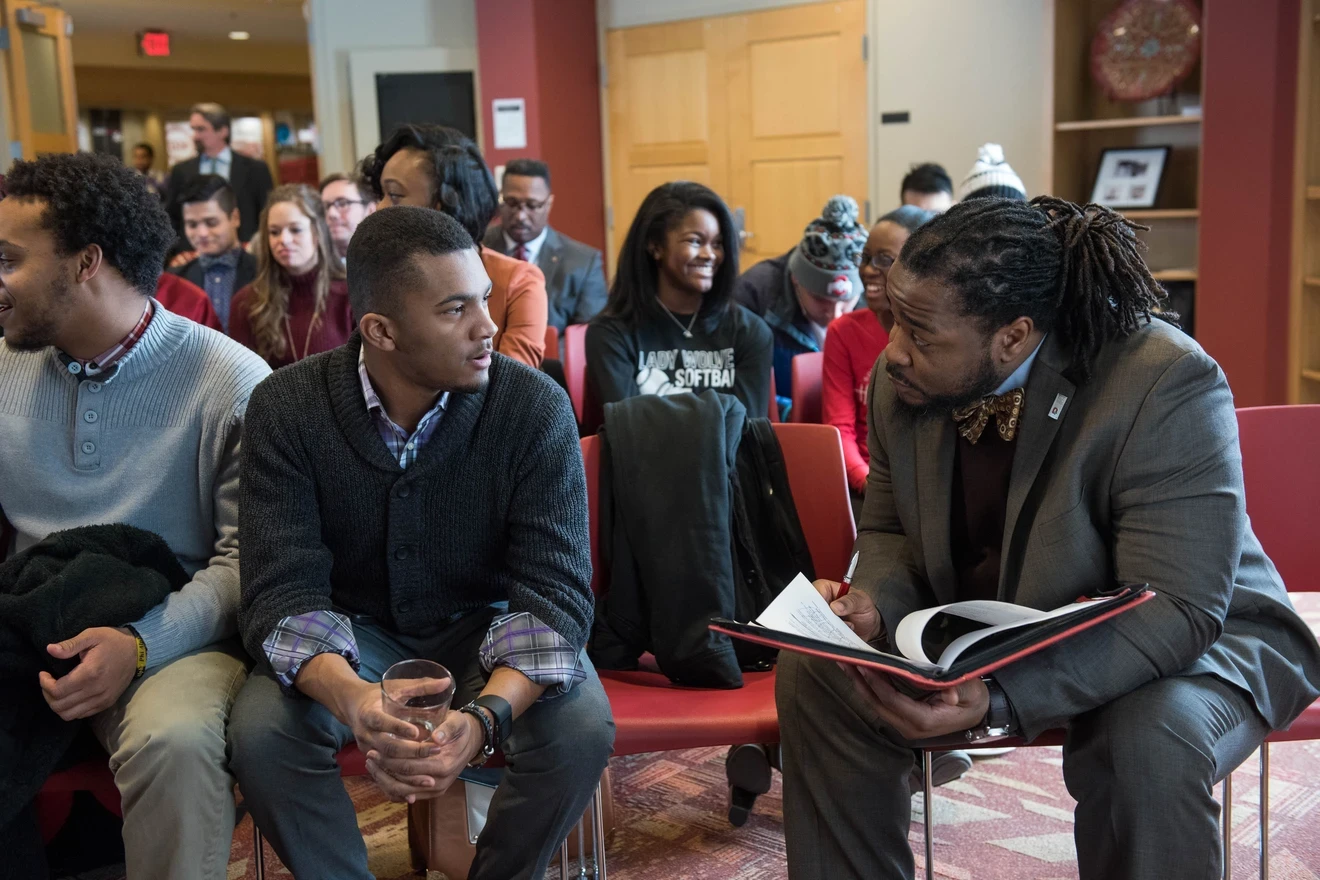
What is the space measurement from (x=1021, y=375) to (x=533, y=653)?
85 centimetres

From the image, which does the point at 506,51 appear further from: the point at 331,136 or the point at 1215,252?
the point at 1215,252

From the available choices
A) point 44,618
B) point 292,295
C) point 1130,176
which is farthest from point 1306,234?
point 44,618

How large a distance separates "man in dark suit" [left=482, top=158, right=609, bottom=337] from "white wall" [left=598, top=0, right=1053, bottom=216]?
2278mm

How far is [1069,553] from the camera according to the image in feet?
5.60

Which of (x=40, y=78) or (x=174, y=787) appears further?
(x=40, y=78)

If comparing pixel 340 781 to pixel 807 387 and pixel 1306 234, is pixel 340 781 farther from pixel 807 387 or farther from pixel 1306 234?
pixel 1306 234

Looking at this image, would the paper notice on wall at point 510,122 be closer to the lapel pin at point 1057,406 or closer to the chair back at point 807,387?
the chair back at point 807,387

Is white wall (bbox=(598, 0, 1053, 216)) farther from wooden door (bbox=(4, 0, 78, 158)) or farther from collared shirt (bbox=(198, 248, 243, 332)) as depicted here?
wooden door (bbox=(4, 0, 78, 158))

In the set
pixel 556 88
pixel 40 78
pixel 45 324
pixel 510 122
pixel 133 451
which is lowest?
pixel 133 451

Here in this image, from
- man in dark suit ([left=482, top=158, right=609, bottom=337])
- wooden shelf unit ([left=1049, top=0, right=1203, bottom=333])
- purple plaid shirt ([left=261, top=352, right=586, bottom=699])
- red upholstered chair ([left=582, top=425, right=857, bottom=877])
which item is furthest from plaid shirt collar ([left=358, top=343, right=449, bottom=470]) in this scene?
wooden shelf unit ([left=1049, top=0, right=1203, bottom=333])

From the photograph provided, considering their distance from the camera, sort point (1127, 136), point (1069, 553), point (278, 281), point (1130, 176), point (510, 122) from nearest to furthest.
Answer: point (1069, 553) < point (278, 281) < point (1130, 176) < point (1127, 136) < point (510, 122)

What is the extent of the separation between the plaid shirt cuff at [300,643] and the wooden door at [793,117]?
5.25 meters

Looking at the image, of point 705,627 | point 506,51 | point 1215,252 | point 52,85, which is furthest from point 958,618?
point 52,85

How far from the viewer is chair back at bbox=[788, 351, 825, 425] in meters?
3.14
